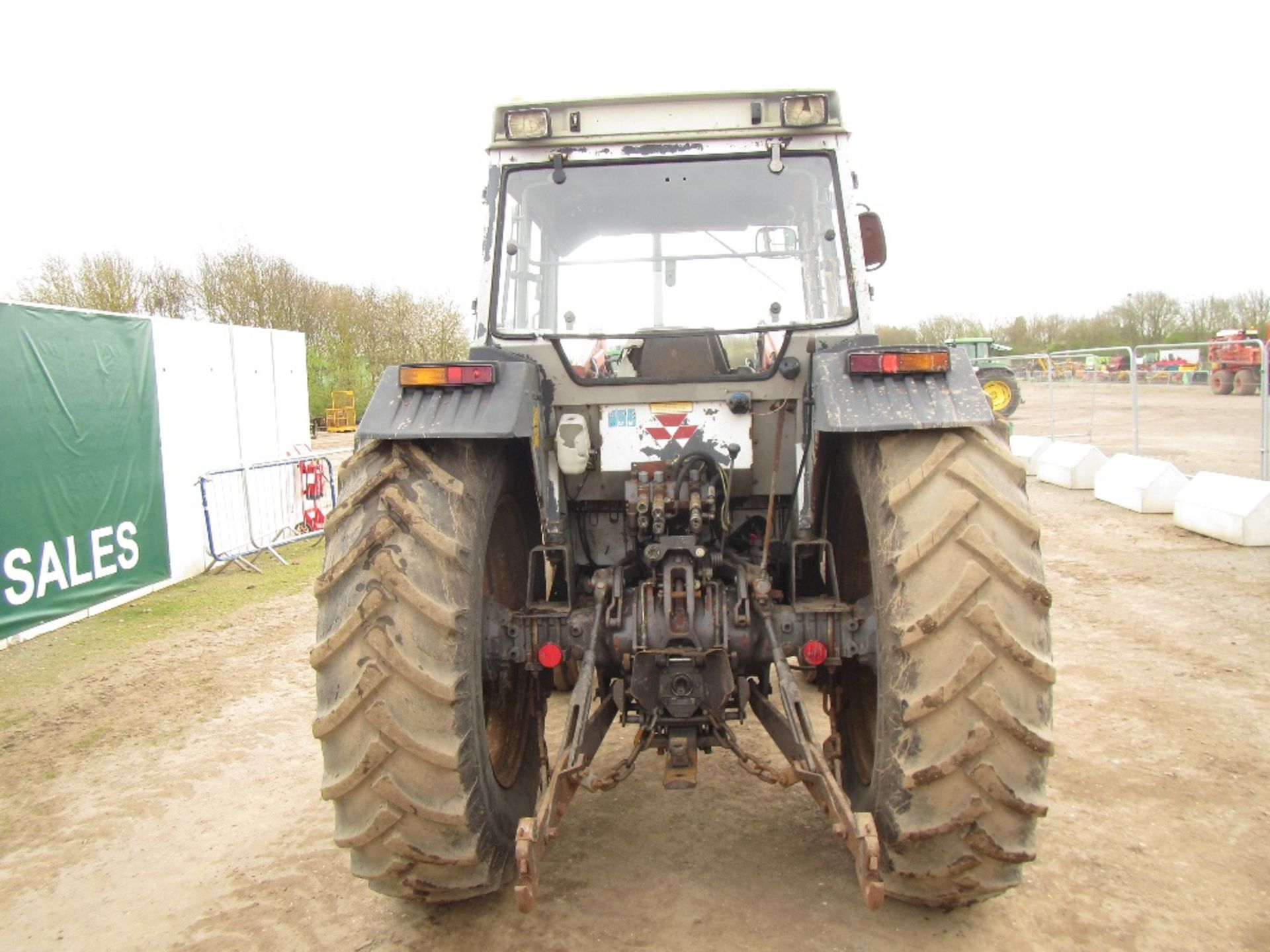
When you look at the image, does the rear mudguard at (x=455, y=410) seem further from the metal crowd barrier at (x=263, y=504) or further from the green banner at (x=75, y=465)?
the metal crowd barrier at (x=263, y=504)

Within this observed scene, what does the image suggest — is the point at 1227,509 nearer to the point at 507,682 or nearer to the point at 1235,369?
the point at 507,682

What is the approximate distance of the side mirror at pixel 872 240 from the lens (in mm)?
3832

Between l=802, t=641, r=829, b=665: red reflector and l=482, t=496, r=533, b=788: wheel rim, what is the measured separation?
1077 mm

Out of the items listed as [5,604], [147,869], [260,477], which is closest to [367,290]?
[260,477]

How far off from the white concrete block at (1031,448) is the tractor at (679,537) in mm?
11805

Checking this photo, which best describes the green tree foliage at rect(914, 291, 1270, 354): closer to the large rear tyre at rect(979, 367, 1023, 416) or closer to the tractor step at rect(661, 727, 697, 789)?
the large rear tyre at rect(979, 367, 1023, 416)

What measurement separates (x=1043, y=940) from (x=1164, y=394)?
3081 cm

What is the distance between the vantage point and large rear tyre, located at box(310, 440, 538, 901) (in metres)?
2.74

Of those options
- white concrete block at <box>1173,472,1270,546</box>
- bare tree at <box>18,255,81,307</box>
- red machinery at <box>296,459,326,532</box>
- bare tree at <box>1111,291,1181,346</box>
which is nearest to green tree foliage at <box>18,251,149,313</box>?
bare tree at <box>18,255,81,307</box>

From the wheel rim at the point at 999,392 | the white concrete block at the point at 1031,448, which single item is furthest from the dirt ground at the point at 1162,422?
the white concrete block at the point at 1031,448

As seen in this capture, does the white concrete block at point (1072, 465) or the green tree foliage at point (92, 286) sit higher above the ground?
the green tree foliage at point (92, 286)

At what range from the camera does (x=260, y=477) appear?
11.2 m

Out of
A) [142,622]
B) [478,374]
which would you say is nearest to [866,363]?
[478,374]

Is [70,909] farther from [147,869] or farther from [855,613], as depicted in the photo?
[855,613]
